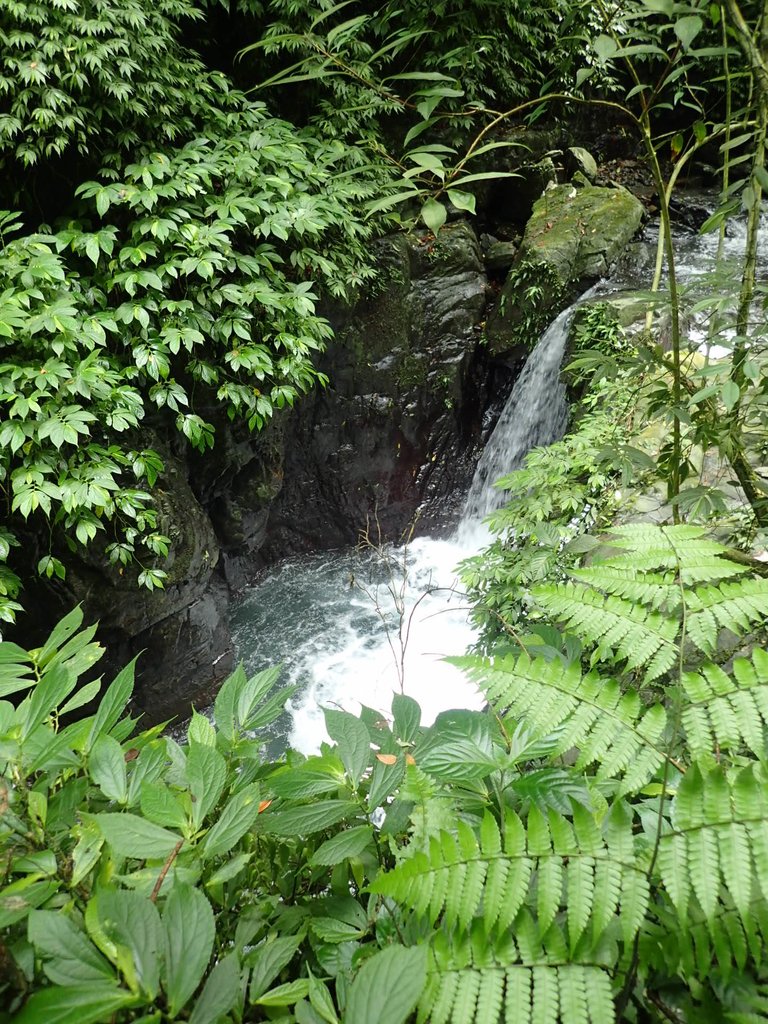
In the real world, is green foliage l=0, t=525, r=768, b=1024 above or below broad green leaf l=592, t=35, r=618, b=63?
below

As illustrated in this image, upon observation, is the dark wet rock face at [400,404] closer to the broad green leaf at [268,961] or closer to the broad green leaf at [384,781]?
the broad green leaf at [384,781]

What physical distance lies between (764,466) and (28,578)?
4.82 metres

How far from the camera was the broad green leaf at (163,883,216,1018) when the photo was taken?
60cm

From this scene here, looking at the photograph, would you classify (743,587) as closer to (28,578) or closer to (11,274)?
(11,274)

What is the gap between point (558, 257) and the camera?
6406mm

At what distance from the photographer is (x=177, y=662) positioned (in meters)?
5.04

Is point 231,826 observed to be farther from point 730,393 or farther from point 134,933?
point 730,393

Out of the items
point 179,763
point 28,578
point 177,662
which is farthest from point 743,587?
point 177,662

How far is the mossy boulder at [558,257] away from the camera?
643 centimetres

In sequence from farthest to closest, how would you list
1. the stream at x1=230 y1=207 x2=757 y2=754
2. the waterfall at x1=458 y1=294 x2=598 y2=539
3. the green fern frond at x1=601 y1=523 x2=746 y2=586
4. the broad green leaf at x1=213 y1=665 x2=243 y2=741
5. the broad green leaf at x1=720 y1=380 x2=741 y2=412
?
the waterfall at x1=458 y1=294 x2=598 y2=539
the stream at x1=230 y1=207 x2=757 y2=754
the broad green leaf at x1=720 y1=380 x2=741 y2=412
the broad green leaf at x1=213 y1=665 x2=243 y2=741
the green fern frond at x1=601 y1=523 x2=746 y2=586

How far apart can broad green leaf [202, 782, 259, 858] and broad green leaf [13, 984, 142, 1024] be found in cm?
20

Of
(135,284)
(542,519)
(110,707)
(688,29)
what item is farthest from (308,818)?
(135,284)

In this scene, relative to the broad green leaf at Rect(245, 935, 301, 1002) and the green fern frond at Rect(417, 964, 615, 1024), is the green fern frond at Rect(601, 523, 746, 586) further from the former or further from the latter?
the broad green leaf at Rect(245, 935, 301, 1002)

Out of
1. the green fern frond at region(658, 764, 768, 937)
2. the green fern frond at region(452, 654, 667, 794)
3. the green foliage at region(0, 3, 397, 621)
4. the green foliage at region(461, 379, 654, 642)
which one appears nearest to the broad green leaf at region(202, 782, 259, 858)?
the green fern frond at region(452, 654, 667, 794)
